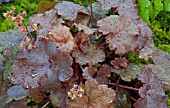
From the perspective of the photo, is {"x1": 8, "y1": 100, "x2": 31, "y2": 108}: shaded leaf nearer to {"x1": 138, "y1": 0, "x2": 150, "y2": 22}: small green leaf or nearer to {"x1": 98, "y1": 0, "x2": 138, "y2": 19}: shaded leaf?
{"x1": 98, "y1": 0, "x2": 138, "y2": 19}: shaded leaf

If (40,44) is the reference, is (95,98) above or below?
below

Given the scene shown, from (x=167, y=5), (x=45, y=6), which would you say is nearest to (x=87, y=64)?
(x=45, y=6)

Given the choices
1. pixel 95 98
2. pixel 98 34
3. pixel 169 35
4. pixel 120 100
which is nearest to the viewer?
pixel 95 98

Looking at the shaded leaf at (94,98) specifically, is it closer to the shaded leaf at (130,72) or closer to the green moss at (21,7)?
the shaded leaf at (130,72)

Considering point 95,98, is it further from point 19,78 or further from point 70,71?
point 19,78

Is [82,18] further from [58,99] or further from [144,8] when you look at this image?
[58,99]

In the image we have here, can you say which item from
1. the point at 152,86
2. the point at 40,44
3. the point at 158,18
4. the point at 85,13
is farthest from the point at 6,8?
the point at 152,86
